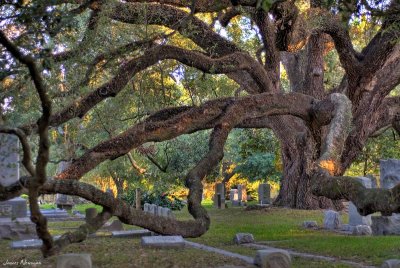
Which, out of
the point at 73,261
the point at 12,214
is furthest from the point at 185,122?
the point at 12,214

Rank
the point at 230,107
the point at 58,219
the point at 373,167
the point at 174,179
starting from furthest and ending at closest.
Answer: the point at 373,167 < the point at 174,179 < the point at 58,219 < the point at 230,107

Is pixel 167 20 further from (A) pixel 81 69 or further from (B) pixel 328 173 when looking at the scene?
(B) pixel 328 173

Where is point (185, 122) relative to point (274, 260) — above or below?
above

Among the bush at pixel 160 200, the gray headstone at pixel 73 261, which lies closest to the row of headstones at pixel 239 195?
the bush at pixel 160 200

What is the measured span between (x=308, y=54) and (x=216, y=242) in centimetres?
1102

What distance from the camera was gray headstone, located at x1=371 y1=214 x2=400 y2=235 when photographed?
13227 mm

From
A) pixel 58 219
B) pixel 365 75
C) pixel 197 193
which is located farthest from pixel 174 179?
pixel 197 193

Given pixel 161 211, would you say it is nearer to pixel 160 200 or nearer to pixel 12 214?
A: pixel 12 214

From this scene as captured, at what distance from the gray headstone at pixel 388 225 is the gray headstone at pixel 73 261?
8.23 m

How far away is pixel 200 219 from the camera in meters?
9.29

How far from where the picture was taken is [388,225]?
13.2 m

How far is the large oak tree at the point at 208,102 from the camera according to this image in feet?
24.9

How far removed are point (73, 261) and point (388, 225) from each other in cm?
847

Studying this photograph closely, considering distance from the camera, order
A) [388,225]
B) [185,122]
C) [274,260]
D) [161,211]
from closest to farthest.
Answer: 1. [274,260]
2. [185,122]
3. [388,225]
4. [161,211]
